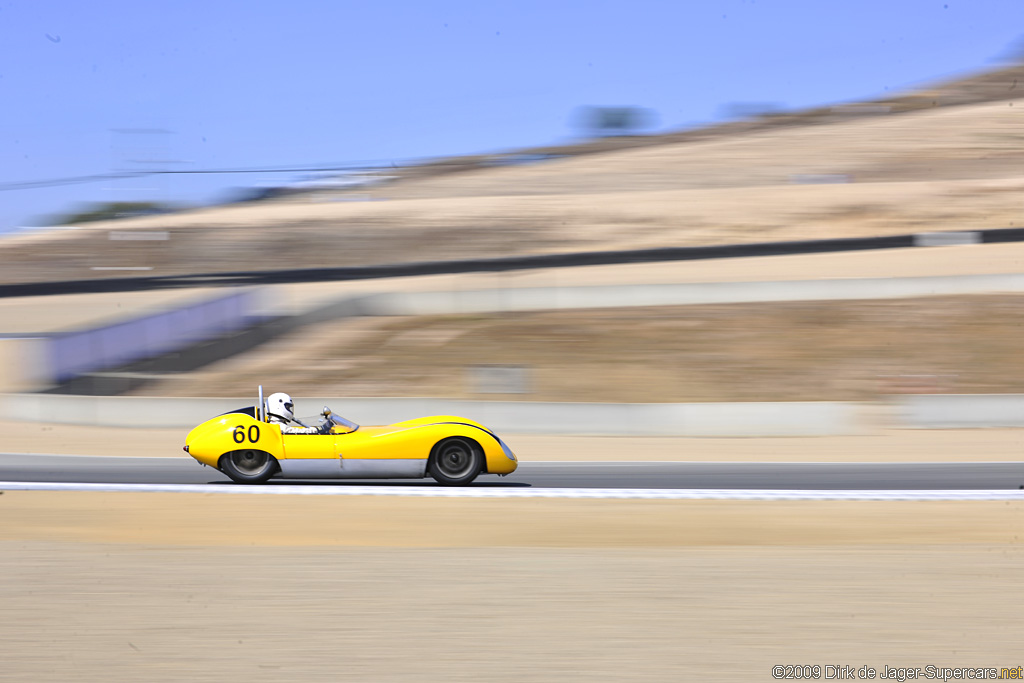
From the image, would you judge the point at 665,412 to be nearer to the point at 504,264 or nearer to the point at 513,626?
the point at 513,626

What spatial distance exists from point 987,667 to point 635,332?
17.0 metres

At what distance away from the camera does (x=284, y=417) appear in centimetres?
970

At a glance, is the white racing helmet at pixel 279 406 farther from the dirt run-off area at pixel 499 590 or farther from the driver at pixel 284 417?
the dirt run-off area at pixel 499 590

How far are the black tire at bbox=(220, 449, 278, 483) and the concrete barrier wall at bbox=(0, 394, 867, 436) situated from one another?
495 centimetres

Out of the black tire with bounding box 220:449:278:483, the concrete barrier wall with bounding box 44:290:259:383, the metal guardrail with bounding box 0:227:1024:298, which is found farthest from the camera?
→ the metal guardrail with bounding box 0:227:1024:298

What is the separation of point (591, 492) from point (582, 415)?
5.16 meters

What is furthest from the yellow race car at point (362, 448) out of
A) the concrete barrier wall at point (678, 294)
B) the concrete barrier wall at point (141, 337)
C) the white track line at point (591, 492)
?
the concrete barrier wall at point (678, 294)

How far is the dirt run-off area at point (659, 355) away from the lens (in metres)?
18.3

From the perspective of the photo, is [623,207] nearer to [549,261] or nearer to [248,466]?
[549,261]

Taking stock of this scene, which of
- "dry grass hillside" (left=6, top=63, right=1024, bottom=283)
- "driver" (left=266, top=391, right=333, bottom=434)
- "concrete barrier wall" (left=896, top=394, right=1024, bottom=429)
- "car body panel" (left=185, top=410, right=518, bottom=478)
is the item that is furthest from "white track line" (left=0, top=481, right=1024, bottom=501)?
"dry grass hillside" (left=6, top=63, right=1024, bottom=283)

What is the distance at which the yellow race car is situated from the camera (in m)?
9.48

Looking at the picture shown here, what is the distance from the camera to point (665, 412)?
14.8m

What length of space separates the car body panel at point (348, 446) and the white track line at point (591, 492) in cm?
21

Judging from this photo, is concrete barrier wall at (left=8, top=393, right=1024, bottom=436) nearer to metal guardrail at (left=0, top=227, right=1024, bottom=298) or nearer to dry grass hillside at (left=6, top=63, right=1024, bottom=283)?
metal guardrail at (left=0, top=227, right=1024, bottom=298)
